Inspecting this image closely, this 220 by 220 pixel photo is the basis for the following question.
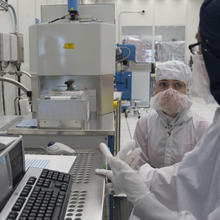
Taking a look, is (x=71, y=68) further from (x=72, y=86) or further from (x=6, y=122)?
(x=6, y=122)

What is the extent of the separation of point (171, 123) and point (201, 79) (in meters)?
0.70

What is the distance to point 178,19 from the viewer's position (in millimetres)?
8328

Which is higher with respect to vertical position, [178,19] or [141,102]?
[178,19]

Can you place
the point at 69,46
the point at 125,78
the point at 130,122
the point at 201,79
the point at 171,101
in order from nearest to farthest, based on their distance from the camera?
the point at 201,79
the point at 171,101
the point at 69,46
the point at 130,122
the point at 125,78

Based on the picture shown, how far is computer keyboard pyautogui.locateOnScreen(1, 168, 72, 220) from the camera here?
2.55 ft

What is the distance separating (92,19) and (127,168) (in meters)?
1.43

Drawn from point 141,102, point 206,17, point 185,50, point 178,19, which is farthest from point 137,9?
point 206,17

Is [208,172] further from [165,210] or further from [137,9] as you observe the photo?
[137,9]

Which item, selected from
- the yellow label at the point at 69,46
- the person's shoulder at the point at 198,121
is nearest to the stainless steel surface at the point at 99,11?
the yellow label at the point at 69,46

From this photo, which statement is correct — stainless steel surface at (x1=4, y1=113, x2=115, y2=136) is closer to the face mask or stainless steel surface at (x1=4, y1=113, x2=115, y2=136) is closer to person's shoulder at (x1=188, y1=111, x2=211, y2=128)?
the face mask

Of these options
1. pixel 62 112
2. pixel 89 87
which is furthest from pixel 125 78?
pixel 62 112

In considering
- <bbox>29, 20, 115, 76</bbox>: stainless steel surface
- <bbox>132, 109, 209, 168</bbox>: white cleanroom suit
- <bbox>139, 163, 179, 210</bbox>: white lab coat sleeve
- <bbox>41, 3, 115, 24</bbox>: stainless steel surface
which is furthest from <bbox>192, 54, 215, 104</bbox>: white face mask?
<bbox>41, 3, 115, 24</bbox>: stainless steel surface

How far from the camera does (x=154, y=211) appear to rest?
32.7 inches

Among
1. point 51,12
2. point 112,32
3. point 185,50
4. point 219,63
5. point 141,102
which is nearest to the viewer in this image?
point 219,63
